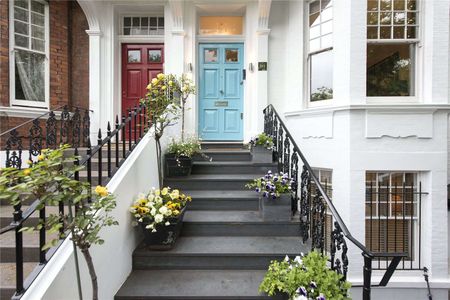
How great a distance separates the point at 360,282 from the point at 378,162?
190 cm

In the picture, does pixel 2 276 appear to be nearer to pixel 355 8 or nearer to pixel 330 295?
pixel 330 295

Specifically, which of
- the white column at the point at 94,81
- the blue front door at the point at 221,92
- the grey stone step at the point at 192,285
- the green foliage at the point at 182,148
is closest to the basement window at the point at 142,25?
the white column at the point at 94,81

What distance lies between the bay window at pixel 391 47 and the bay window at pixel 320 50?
65cm

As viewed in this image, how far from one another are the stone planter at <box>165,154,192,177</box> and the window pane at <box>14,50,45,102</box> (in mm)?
3110

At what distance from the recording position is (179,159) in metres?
4.77

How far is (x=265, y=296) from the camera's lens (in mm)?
2879

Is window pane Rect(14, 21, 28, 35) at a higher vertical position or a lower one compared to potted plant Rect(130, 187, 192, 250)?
higher

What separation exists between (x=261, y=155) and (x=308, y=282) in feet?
9.37

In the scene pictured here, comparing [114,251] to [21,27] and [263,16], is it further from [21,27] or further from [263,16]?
[263,16]

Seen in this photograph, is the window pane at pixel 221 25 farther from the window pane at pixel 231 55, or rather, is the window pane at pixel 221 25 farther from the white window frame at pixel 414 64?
the white window frame at pixel 414 64

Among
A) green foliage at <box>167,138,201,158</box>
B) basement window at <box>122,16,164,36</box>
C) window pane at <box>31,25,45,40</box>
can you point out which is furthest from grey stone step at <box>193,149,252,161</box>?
window pane at <box>31,25,45,40</box>

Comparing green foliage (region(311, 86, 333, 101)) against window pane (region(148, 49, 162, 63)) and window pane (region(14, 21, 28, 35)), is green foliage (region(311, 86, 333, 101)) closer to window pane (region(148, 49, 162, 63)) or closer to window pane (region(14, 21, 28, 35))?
window pane (region(148, 49, 162, 63))

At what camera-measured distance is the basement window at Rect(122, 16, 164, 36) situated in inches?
264

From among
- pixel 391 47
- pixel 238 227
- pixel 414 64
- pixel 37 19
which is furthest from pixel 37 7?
pixel 414 64
